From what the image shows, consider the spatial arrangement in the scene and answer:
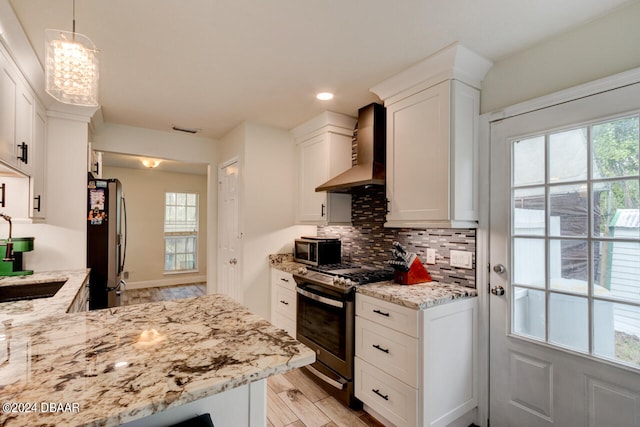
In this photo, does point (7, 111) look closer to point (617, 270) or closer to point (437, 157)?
point (437, 157)

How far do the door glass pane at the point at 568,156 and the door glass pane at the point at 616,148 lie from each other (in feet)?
0.16

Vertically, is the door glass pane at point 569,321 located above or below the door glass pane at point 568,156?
below

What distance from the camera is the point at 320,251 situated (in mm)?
2979

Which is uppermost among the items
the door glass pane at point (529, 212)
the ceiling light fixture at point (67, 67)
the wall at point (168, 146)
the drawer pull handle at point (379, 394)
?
the wall at point (168, 146)

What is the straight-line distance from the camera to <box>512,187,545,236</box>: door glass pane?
1814 millimetres

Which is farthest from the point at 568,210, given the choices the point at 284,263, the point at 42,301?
the point at 42,301

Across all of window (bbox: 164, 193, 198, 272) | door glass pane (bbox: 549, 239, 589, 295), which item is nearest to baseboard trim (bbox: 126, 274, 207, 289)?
window (bbox: 164, 193, 198, 272)

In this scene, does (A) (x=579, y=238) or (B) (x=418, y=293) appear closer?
(A) (x=579, y=238)

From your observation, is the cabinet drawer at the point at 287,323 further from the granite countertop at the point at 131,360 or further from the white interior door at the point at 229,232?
the granite countertop at the point at 131,360

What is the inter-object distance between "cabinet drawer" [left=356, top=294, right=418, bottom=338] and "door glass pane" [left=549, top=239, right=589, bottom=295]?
82 cm

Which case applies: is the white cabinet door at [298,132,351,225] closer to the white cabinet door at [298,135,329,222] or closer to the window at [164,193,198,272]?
the white cabinet door at [298,135,329,222]

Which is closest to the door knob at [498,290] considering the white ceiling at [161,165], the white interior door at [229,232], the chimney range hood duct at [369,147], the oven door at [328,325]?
the oven door at [328,325]

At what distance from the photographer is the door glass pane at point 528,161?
71.9 inches

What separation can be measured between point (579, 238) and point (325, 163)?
6.74 feet
